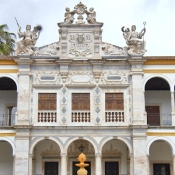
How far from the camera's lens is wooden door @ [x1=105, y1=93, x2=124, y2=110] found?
2219 cm

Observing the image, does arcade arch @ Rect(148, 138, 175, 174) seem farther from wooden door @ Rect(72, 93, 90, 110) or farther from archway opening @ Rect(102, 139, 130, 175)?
wooden door @ Rect(72, 93, 90, 110)

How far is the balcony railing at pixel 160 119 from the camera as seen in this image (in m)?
24.0

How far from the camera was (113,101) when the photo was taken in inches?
875

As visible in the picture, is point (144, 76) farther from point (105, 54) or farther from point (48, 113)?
point (48, 113)

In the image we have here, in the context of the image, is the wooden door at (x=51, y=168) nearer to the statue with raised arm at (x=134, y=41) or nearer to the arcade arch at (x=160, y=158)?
the arcade arch at (x=160, y=158)

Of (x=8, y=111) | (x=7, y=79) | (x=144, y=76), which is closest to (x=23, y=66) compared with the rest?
(x=7, y=79)

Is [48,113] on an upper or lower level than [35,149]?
upper

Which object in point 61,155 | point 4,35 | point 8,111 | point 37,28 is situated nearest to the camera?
point 61,155

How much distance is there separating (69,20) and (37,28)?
1.88 meters

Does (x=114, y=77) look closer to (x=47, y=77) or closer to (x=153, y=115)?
(x=47, y=77)

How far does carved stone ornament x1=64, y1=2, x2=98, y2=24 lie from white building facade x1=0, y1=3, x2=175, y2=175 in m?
0.06

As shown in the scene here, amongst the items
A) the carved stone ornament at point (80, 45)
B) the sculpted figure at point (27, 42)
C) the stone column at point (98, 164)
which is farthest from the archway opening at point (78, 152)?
the sculpted figure at point (27, 42)

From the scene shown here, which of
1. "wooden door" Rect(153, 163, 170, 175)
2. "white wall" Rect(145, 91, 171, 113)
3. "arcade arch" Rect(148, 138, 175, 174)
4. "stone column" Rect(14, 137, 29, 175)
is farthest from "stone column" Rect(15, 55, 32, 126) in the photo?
"wooden door" Rect(153, 163, 170, 175)

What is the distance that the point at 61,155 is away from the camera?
21.5m
